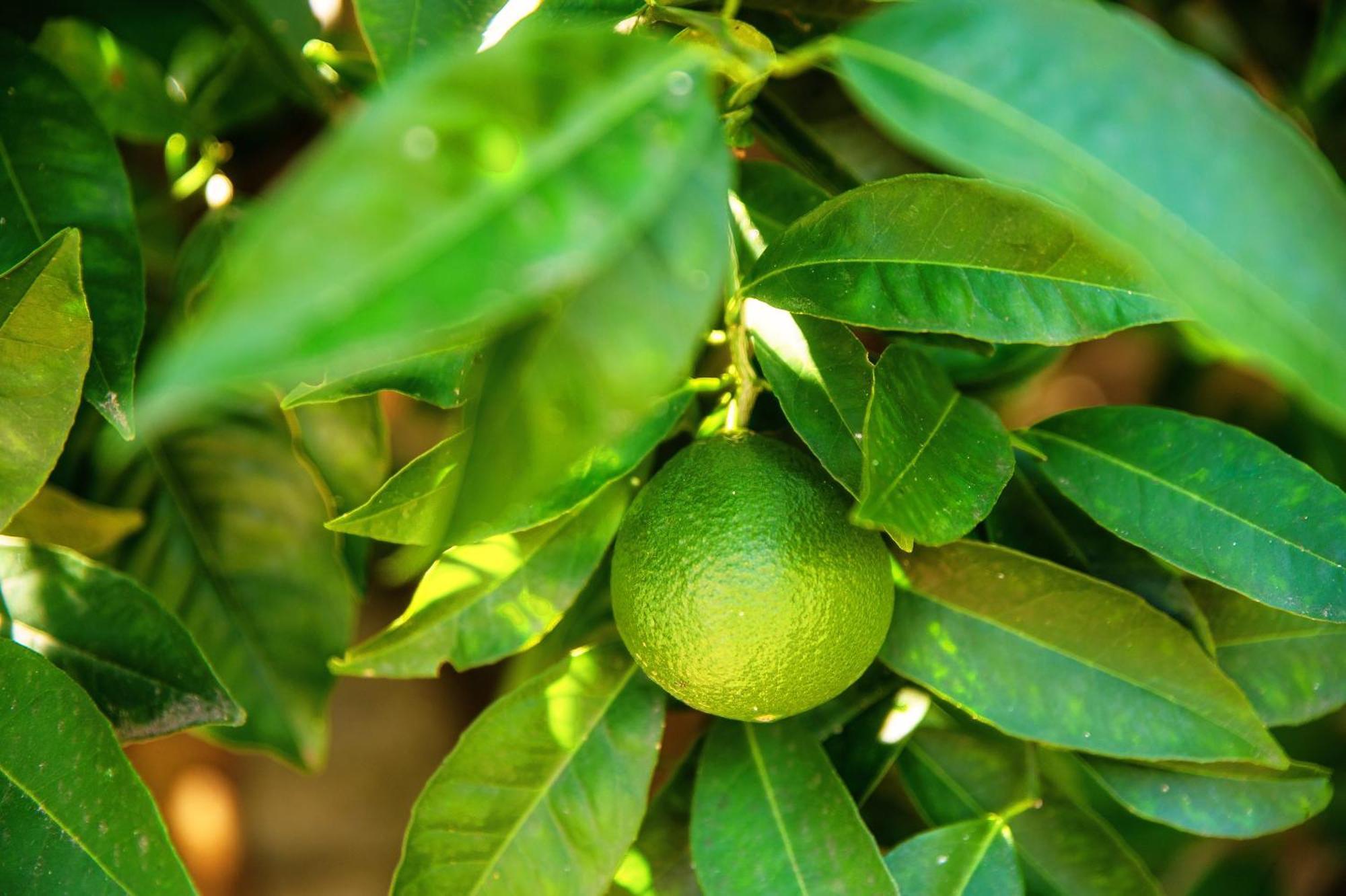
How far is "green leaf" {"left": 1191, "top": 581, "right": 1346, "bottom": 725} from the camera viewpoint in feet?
2.26

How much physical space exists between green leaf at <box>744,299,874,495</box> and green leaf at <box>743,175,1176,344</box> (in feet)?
0.13

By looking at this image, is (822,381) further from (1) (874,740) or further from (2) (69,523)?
(2) (69,523)

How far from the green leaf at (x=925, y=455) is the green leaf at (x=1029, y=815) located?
0.26 m

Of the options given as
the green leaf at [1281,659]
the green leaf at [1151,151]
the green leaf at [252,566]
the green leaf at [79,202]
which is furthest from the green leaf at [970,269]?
the green leaf at [252,566]

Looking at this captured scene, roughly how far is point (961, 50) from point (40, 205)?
564 mm

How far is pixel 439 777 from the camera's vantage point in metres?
0.64

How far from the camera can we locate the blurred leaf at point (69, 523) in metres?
0.78

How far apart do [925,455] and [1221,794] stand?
34cm

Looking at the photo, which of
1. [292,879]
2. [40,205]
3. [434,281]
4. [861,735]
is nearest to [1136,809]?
[861,735]

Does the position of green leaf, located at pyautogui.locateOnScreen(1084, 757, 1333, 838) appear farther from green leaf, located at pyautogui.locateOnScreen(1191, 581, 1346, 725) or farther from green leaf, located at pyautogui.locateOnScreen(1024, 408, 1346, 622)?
green leaf, located at pyautogui.locateOnScreen(1024, 408, 1346, 622)

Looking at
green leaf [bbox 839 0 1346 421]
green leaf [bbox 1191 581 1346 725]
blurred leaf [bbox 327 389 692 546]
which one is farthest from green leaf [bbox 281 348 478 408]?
green leaf [bbox 1191 581 1346 725]

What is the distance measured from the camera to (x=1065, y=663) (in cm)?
63

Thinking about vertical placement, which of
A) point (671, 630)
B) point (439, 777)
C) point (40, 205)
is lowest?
point (439, 777)

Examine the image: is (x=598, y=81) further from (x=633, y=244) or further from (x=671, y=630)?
(x=671, y=630)
